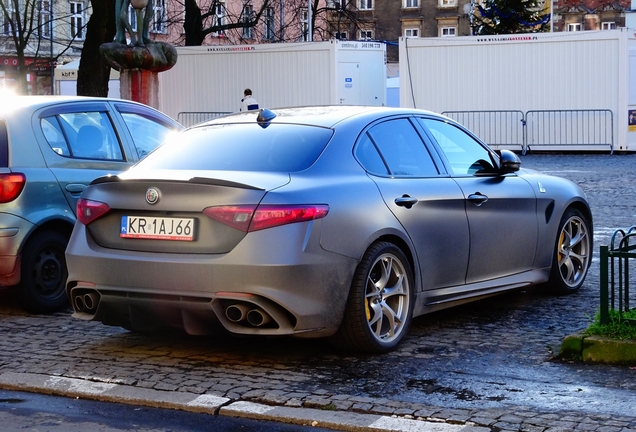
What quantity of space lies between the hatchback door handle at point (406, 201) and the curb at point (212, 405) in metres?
1.71

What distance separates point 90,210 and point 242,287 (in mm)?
1160

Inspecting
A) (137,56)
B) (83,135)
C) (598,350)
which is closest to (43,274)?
(83,135)

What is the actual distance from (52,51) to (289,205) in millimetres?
51889

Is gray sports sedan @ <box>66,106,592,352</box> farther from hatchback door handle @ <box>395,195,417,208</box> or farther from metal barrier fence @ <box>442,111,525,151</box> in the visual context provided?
metal barrier fence @ <box>442,111,525,151</box>

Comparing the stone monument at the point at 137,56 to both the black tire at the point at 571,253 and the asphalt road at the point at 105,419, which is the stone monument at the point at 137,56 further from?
the asphalt road at the point at 105,419

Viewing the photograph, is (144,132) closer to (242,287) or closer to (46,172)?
(46,172)

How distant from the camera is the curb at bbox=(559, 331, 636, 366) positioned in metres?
6.23

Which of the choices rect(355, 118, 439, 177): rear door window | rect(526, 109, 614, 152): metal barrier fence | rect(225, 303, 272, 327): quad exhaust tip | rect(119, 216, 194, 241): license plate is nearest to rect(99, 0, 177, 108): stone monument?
rect(526, 109, 614, 152): metal barrier fence

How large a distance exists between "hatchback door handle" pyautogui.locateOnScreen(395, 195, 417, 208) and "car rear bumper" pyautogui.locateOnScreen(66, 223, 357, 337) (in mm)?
603

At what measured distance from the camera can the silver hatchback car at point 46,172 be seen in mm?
8047

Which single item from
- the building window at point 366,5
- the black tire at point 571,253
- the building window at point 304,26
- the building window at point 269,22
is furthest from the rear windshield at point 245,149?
the building window at point 366,5

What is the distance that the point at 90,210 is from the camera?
21.8 feet

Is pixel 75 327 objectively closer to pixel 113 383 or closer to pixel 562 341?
pixel 113 383

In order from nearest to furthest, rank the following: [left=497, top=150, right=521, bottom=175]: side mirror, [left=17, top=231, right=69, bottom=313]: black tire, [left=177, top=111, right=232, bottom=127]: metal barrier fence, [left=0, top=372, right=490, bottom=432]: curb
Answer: [left=0, top=372, right=490, bottom=432]: curb → [left=497, top=150, right=521, bottom=175]: side mirror → [left=17, top=231, right=69, bottom=313]: black tire → [left=177, top=111, right=232, bottom=127]: metal barrier fence
